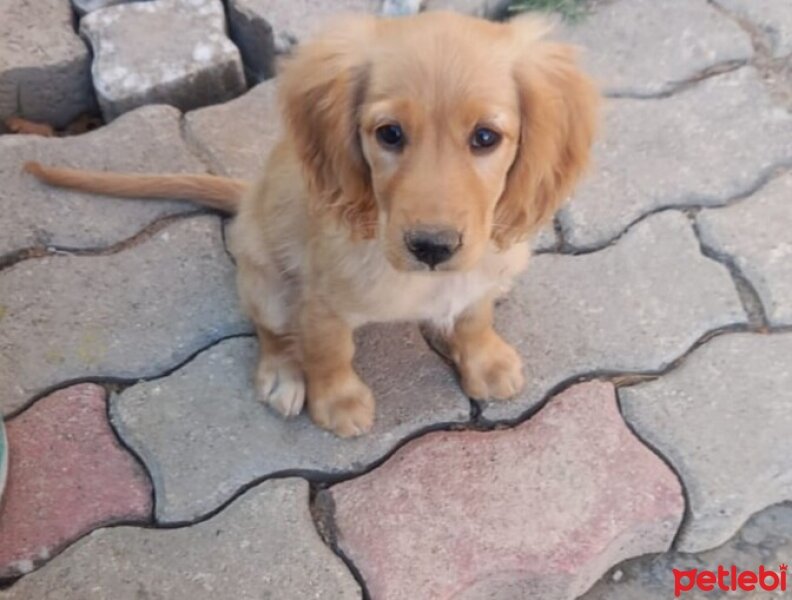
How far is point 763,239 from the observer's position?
2.50m

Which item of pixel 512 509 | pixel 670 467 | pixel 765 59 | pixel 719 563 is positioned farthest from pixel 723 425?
pixel 765 59

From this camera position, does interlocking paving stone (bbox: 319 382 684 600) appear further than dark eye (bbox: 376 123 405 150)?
Yes

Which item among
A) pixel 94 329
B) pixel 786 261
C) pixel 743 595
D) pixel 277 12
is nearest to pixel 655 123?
pixel 786 261

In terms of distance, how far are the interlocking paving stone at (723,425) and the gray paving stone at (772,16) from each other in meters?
0.87

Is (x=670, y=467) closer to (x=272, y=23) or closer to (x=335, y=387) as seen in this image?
(x=335, y=387)

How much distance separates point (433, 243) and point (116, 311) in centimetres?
92

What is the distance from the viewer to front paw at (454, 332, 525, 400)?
2252 millimetres

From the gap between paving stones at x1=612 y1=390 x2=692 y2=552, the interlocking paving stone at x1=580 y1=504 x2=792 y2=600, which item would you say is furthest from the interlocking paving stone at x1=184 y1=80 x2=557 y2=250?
the interlocking paving stone at x1=580 y1=504 x2=792 y2=600

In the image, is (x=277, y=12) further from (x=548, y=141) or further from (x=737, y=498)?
(x=737, y=498)

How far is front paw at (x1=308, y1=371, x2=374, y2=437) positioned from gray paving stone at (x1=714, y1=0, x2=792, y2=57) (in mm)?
1384

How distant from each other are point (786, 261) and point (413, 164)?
1092mm

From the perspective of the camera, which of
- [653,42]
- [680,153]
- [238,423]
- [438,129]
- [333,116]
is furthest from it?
[653,42]

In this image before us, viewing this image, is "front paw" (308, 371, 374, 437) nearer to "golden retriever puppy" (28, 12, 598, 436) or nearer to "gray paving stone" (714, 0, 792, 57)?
"golden retriever puppy" (28, 12, 598, 436)

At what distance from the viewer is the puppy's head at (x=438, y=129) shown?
1686mm
